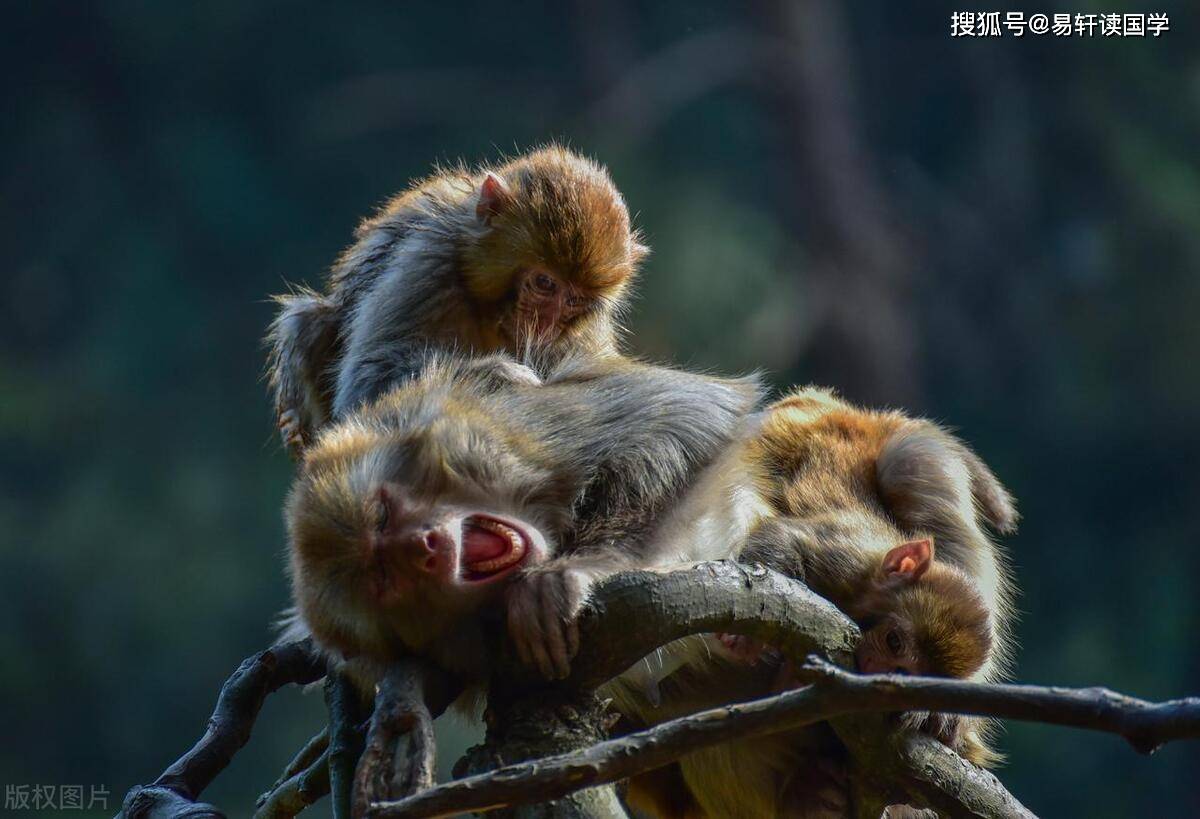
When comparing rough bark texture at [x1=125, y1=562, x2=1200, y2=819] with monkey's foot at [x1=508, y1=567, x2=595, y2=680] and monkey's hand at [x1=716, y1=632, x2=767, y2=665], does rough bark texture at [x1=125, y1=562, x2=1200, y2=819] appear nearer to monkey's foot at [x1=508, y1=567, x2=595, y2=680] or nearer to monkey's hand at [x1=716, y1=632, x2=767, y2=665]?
monkey's foot at [x1=508, y1=567, x2=595, y2=680]

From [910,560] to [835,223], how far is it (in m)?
9.23

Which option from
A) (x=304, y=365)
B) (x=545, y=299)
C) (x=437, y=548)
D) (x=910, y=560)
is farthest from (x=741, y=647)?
(x=304, y=365)

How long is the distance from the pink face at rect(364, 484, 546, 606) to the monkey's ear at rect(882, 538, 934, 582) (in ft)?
2.97

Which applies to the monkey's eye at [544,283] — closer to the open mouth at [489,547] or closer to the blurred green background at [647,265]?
the open mouth at [489,547]

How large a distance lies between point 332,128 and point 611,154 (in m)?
3.26

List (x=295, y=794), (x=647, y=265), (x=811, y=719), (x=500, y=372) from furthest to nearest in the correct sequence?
(x=647, y=265) < (x=500, y=372) < (x=295, y=794) < (x=811, y=719)

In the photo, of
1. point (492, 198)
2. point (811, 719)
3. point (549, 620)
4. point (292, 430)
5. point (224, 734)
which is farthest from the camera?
point (292, 430)

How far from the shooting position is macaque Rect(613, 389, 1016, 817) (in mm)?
3047

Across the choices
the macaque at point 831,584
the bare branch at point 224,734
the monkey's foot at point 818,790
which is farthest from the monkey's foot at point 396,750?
the monkey's foot at point 818,790

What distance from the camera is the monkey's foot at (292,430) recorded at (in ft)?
16.3

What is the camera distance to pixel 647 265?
11.3m

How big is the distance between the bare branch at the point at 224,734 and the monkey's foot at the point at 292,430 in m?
1.96

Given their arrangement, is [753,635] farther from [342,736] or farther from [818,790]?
[342,736]

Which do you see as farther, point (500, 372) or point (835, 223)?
point (835, 223)
